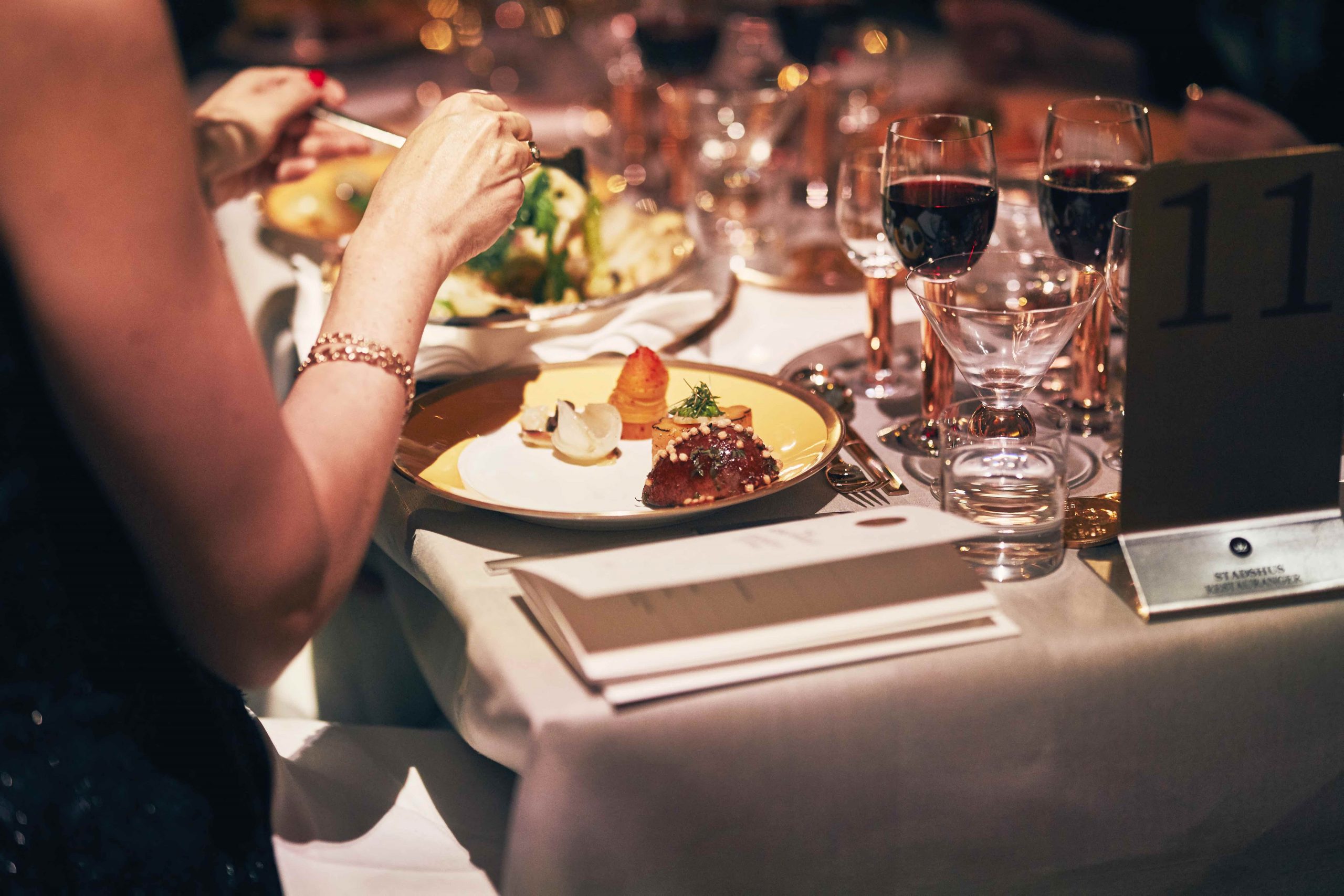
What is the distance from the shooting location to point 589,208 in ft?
4.38

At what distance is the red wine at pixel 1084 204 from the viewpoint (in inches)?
39.0

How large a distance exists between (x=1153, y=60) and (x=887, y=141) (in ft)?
9.53

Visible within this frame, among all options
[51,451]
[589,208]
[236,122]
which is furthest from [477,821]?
[236,122]

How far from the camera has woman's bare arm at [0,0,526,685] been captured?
55 centimetres

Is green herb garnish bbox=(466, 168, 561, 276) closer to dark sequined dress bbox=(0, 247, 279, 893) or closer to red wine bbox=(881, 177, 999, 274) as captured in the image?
red wine bbox=(881, 177, 999, 274)

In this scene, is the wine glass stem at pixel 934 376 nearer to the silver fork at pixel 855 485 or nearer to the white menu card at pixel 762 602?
the silver fork at pixel 855 485

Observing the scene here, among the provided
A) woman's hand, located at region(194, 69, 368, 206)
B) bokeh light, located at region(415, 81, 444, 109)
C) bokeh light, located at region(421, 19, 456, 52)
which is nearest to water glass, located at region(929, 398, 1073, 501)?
woman's hand, located at region(194, 69, 368, 206)

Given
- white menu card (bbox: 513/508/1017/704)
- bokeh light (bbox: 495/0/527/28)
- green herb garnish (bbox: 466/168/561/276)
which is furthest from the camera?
bokeh light (bbox: 495/0/527/28)

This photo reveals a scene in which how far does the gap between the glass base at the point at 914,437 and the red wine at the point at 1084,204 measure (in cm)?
20

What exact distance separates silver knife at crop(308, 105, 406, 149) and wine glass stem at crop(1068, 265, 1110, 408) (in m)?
0.66

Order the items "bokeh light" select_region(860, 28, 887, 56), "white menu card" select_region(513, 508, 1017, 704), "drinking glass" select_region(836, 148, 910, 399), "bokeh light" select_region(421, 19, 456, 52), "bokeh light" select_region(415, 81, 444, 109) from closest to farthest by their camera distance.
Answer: "white menu card" select_region(513, 508, 1017, 704)
"drinking glass" select_region(836, 148, 910, 399)
"bokeh light" select_region(860, 28, 887, 56)
"bokeh light" select_region(415, 81, 444, 109)
"bokeh light" select_region(421, 19, 456, 52)

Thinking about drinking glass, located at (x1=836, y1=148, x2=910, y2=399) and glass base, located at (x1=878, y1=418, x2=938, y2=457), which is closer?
glass base, located at (x1=878, y1=418, x2=938, y2=457)

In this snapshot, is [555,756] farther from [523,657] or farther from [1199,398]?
[1199,398]

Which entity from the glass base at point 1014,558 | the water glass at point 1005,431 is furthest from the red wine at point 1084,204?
the glass base at point 1014,558
